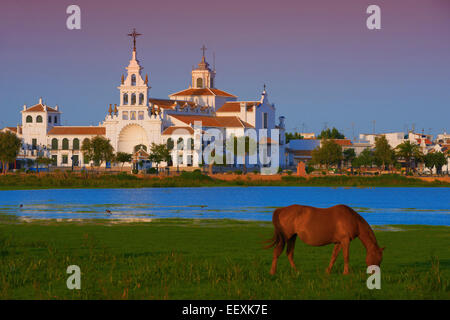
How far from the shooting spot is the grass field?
1420 cm

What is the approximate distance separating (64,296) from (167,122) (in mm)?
122635

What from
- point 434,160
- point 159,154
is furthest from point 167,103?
point 434,160

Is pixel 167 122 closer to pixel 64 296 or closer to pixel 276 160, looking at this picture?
pixel 276 160

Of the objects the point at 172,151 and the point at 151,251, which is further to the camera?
the point at 172,151

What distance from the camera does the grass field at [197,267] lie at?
14197 millimetres

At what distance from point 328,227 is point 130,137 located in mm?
126003

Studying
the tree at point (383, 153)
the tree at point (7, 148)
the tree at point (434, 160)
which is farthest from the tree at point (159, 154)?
the tree at point (434, 160)

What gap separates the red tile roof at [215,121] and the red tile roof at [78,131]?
1419cm

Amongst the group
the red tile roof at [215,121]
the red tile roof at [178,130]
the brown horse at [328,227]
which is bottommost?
the brown horse at [328,227]

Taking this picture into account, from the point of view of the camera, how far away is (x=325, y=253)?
65.1ft

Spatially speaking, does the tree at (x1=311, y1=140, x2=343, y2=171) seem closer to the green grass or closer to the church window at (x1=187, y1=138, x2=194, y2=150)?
the church window at (x1=187, y1=138, x2=194, y2=150)

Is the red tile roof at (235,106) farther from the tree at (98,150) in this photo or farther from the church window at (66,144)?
the tree at (98,150)
